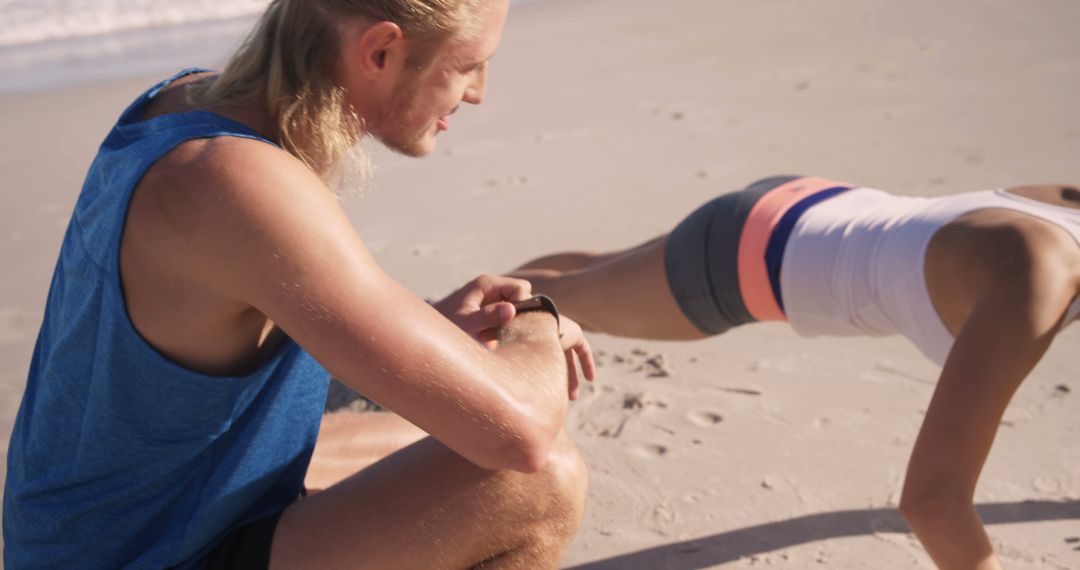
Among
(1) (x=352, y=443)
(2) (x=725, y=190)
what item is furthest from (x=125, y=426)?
(2) (x=725, y=190)

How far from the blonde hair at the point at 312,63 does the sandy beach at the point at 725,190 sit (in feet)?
3.85

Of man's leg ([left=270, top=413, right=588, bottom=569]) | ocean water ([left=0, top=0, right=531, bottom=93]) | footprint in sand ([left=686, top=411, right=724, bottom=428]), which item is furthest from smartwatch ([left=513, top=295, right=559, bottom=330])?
ocean water ([left=0, top=0, right=531, bottom=93])

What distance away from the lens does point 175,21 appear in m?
8.66

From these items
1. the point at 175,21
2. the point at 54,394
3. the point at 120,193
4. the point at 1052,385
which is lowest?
the point at 175,21

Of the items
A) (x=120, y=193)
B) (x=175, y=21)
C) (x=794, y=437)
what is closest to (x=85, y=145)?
(x=175, y=21)

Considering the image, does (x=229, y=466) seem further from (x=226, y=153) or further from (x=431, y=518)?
(x=226, y=153)

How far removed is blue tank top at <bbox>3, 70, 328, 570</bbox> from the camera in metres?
1.65

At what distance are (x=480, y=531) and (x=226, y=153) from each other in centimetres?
70

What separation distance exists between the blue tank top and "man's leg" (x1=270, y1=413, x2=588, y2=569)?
0.13 metres

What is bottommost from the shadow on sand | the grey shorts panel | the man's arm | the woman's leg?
the shadow on sand

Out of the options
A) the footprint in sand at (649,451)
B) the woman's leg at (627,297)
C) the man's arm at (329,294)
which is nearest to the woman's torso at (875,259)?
the woman's leg at (627,297)

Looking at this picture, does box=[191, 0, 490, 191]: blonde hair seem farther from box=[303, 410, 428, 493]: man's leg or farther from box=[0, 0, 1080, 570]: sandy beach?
box=[0, 0, 1080, 570]: sandy beach

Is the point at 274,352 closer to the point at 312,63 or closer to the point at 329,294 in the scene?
the point at 329,294

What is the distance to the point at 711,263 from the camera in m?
2.84
